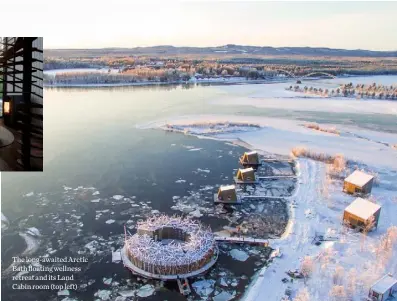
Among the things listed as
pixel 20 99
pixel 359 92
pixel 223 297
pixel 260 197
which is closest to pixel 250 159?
pixel 260 197

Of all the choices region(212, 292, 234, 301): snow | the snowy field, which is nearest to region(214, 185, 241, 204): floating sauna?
the snowy field

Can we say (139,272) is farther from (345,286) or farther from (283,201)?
(283,201)

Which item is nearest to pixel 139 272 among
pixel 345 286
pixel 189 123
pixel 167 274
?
pixel 167 274

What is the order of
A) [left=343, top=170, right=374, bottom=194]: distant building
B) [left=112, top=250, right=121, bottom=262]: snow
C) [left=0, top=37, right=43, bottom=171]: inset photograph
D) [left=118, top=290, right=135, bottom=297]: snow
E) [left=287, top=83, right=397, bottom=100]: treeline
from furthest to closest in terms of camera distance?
[left=287, top=83, right=397, bottom=100]: treeline
[left=343, top=170, right=374, bottom=194]: distant building
[left=112, top=250, right=121, bottom=262]: snow
[left=118, top=290, right=135, bottom=297]: snow
[left=0, top=37, right=43, bottom=171]: inset photograph

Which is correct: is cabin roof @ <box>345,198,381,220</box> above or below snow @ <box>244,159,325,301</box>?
above

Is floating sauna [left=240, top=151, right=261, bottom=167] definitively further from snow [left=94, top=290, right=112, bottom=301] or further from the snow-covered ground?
snow [left=94, top=290, right=112, bottom=301]

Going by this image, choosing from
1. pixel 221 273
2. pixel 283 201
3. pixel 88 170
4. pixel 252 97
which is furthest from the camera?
pixel 252 97
